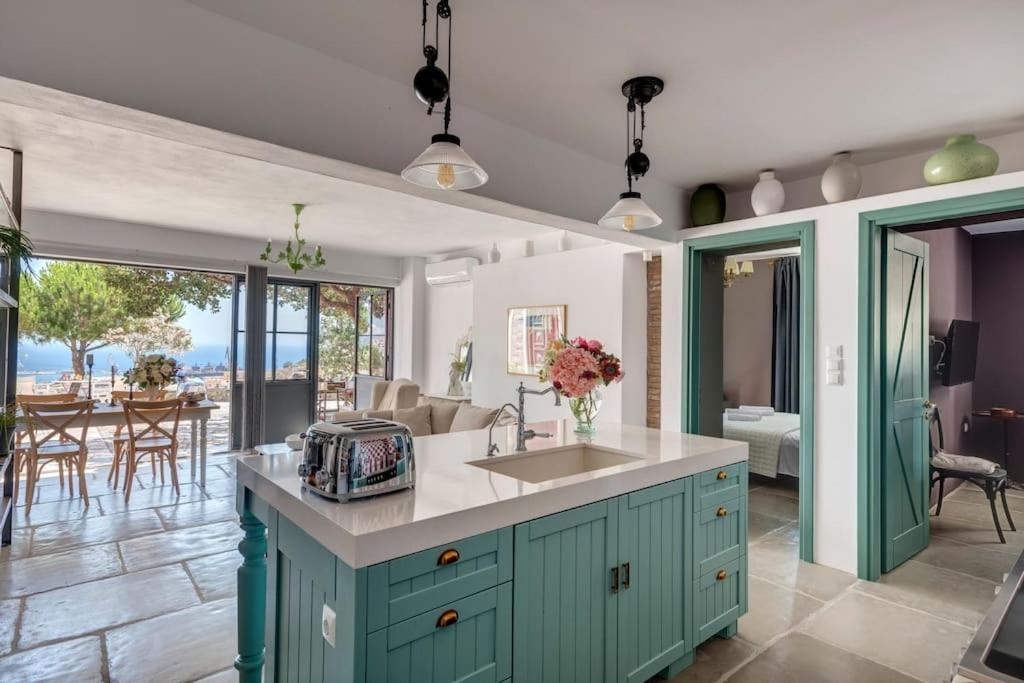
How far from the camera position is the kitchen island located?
133 centimetres

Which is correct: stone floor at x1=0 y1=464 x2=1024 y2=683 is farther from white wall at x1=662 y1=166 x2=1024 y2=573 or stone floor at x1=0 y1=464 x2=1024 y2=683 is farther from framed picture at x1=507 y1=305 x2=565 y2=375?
framed picture at x1=507 y1=305 x2=565 y2=375

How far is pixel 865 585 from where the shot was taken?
3076 mm

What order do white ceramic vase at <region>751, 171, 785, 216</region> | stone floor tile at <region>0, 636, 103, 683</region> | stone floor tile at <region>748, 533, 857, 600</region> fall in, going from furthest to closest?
white ceramic vase at <region>751, 171, 785, 216</region> < stone floor tile at <region>748, 533, 857, 600</region> < stone floor tile at <region>0, 636, 103, 683</region>

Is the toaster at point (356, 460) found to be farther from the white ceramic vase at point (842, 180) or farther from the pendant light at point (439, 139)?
the white ceramic vase at point (842, 180)

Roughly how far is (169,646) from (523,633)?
1.76 m

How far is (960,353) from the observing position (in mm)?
4840

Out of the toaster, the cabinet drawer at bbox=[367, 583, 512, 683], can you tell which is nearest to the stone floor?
the cabinet drawer at bbox=[367, 583, 512, 683]

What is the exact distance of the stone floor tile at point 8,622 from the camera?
2325mm

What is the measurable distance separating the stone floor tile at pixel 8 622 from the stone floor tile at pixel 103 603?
4 cm

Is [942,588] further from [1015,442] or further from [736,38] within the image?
[1015,442]

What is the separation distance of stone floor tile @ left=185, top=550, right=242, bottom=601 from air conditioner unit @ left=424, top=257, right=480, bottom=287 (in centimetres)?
423

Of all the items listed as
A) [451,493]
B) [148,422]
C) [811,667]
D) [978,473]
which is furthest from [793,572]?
[148,422]

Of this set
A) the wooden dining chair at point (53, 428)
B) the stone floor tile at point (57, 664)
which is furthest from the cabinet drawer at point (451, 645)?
the wooden dining chair at point (53, 428)

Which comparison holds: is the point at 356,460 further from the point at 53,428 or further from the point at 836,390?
the point at 53,428
